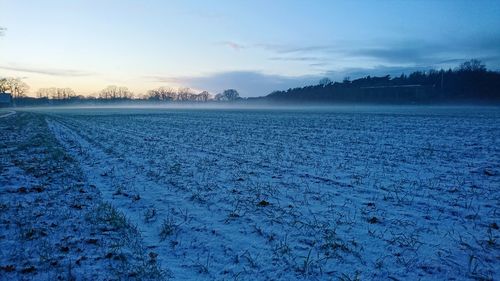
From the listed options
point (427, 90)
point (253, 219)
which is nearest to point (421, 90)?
point (427, 90)

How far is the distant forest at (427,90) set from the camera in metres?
96.4

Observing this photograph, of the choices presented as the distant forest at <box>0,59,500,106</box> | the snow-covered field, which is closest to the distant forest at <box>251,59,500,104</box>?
the distant forest at <box>0,59,500,106</box>

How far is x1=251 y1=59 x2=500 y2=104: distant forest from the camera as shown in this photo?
9638 centimetres

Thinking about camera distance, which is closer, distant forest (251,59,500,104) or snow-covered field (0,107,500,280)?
snow-covered field (0,107,500,280)

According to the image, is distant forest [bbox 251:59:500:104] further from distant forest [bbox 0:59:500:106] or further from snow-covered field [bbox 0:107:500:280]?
snow-covered field [bbox 0:107:500:280]

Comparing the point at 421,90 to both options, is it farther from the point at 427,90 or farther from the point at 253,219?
the point at 253,219

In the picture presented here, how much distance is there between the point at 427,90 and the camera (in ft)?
346

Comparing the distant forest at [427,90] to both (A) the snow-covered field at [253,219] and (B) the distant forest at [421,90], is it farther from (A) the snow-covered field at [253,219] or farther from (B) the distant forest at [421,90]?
(A) the snow-covered field at [253,219]

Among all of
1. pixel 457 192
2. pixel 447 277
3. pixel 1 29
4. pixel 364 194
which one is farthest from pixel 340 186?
pixel 1 29

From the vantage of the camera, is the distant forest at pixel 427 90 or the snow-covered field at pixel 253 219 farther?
the distant forest at pixel 427 90

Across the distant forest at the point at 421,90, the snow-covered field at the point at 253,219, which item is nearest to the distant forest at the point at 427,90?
the distant forest at the point at 421,90

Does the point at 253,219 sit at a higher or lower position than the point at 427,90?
lower

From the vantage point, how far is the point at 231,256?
4.50 m

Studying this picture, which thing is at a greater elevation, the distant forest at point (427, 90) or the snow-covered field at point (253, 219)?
the distant forest at point (427, 90)
